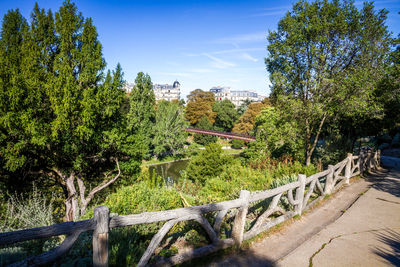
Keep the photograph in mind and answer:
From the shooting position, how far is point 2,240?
193cm

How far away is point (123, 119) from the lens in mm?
14430

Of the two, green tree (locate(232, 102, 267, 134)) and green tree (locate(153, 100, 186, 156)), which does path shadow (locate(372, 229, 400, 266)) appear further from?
green tree (locate(232, 102, 267, 134))

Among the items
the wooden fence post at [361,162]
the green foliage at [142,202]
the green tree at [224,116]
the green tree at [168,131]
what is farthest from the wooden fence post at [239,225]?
Result: the green tree at [224,116]

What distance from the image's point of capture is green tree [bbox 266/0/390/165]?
8.04 m

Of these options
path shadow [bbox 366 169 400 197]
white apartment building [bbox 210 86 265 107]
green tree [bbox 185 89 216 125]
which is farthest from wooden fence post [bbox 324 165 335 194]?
white apartment building [bbox 210 86 265 107]

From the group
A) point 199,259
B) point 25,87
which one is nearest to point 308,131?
point 199,259

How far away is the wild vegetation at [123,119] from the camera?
6.53 metres

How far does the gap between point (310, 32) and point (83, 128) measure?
11.3 m

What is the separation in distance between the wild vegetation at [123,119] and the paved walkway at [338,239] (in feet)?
4.04

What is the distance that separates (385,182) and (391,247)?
6244mm

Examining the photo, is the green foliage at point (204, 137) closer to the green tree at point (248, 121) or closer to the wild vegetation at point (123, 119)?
the green tree at point (248, 121)

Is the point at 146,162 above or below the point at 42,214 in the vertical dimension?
below

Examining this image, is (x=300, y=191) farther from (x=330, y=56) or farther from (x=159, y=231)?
(x=330, y=56)

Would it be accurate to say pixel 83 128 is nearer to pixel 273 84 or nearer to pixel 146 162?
pixel 273 84
